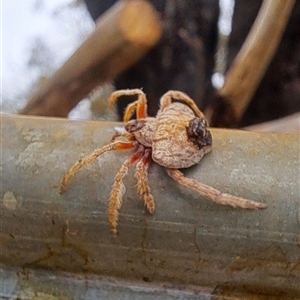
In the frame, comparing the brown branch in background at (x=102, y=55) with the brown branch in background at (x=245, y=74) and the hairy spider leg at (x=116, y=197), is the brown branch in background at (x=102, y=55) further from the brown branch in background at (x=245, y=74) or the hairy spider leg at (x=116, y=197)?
the hairy spider leg at (x=116, y=197)

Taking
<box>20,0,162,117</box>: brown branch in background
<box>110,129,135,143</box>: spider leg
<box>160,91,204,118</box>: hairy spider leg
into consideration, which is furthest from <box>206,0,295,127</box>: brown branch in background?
<box>110,129,135,143</box>: spider leg

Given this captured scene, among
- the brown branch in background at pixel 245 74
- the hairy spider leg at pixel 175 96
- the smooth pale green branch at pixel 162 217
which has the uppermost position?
the smooth pale green branch at pixel 162 217

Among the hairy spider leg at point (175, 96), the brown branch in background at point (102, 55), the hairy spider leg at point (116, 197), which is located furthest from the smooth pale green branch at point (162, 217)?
the brown branch in background at point (102, 55)

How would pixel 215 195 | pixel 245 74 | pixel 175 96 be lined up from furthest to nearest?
pixel 245 74 → pixel 175 96 → pixel 215 195

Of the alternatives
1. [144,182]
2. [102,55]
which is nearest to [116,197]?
[144,182]

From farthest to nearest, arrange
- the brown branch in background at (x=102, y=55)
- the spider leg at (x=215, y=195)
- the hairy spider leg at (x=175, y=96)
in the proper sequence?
the brown branch in background at (x=102, y=55)
the hairy spider leg at (x=175, y=96)
the spider leg at (x=215, y=195)

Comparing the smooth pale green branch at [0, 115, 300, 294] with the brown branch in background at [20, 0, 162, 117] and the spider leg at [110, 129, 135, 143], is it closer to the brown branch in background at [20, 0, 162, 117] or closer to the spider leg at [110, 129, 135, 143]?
the spider leg at [110, 129, 135, 143]

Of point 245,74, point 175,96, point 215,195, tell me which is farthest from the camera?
point 245,74

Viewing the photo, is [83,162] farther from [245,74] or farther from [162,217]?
[245,74]
